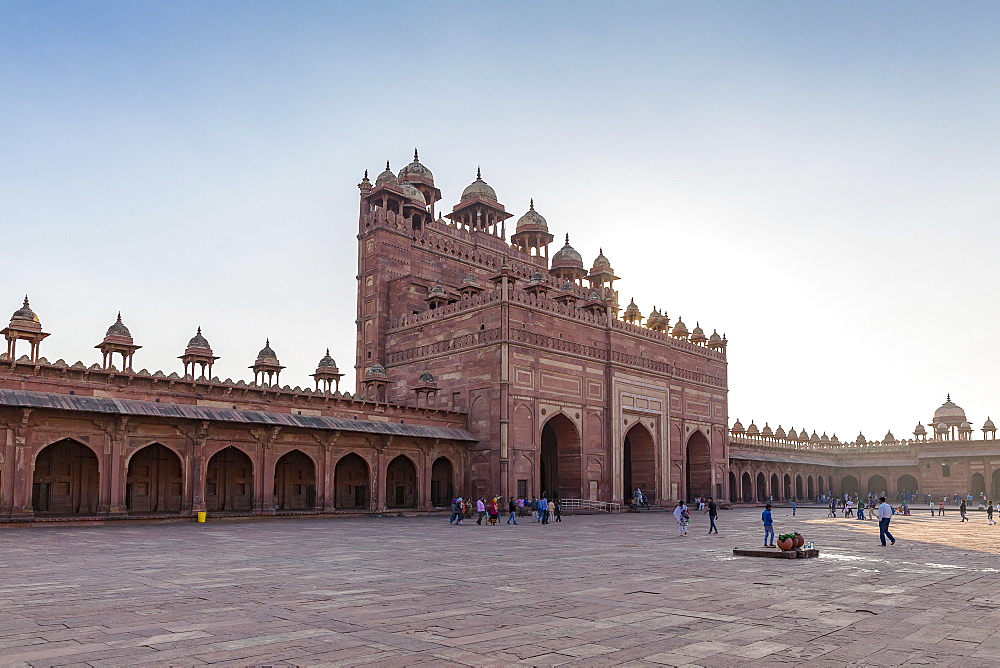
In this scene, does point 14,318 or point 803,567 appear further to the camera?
point 14,318

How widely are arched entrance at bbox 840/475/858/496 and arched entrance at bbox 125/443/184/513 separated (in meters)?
62.7

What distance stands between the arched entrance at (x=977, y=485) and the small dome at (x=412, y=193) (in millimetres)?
49751

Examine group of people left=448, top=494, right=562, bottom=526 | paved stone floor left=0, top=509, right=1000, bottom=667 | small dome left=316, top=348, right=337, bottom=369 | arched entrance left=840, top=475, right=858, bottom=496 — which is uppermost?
small dome left=316, top=348, right=337, bottom=369

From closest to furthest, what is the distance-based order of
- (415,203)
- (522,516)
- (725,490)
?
(522,516), (415,203), (725,490)

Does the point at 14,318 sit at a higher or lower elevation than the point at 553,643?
higher

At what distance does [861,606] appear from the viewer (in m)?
9.88

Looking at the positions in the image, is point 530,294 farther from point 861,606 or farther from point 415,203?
point 861,606

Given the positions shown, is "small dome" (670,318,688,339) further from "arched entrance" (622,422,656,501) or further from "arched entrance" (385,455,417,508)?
"arched entrance" (385,455,417,508)

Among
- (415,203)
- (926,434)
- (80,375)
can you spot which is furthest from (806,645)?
(926,434)

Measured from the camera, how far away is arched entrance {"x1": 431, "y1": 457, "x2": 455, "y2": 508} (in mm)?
37406

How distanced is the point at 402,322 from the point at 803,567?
30722 mm

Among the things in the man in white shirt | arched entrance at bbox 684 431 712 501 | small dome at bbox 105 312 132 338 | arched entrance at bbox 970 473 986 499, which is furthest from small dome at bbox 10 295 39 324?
arched entrance at bbox 970 473 986 499

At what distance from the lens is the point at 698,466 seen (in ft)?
167

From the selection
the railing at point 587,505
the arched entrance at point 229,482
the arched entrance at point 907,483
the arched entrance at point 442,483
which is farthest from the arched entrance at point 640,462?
the arched entrance at point 907,483
